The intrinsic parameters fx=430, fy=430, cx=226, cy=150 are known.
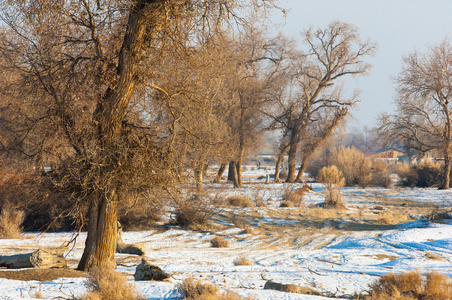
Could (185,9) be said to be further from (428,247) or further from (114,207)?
(428,247)

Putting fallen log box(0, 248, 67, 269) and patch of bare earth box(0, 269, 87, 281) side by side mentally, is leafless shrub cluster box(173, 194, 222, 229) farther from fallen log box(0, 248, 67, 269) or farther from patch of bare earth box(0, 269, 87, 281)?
patch of bare earth box(0, 269, 87, 281)

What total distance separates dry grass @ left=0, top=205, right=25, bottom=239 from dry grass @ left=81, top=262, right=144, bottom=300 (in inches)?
367

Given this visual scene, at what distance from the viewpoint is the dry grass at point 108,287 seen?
16.5 feet

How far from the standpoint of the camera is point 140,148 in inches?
289

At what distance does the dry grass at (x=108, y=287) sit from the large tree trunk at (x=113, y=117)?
71.8 inches

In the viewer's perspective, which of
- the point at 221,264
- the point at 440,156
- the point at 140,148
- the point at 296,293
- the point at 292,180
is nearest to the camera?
the point at 296,293

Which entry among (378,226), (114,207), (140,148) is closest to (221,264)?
(114,207)

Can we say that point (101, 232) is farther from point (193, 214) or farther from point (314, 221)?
point (314, 221)

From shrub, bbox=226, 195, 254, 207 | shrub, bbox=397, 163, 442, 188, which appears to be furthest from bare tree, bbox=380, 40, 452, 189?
shrub, bbox=226, 195, 254, 207

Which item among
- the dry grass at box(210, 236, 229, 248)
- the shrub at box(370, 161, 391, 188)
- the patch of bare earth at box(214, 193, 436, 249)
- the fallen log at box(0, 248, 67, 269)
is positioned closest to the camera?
the fallen log at box(0, 248, 67, 269)

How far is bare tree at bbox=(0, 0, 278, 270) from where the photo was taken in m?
7.04

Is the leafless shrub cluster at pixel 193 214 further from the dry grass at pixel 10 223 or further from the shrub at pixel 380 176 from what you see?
the shrub at pixel 380 176

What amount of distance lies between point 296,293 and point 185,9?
5.03m

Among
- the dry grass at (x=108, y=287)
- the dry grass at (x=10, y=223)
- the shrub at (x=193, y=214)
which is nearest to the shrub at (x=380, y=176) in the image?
the shrub at (x=193, y=214)
